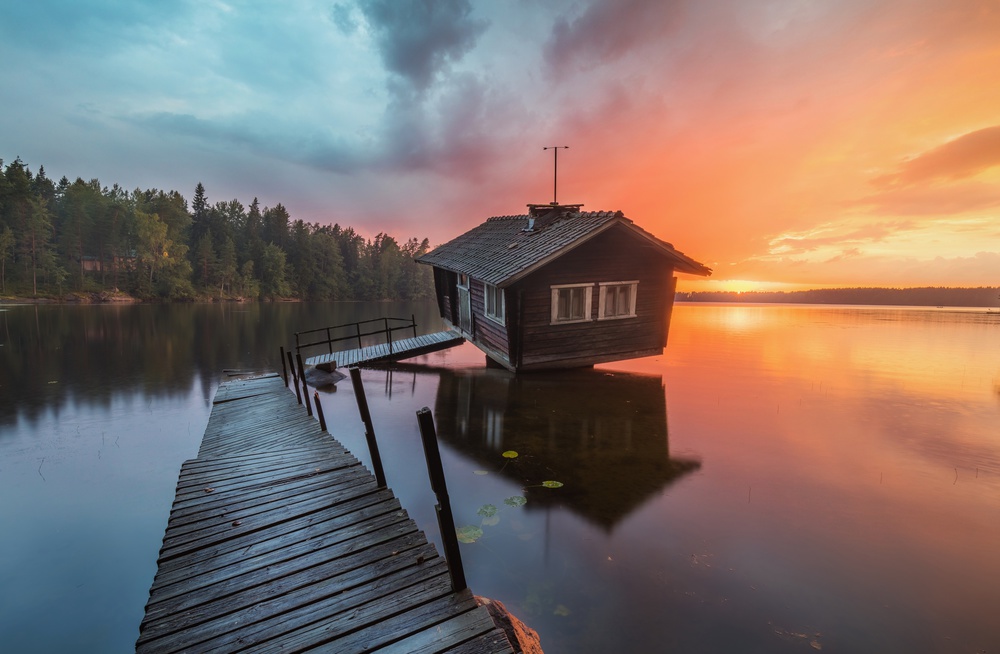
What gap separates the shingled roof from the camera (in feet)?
48.3

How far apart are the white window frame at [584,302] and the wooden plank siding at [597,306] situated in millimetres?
121

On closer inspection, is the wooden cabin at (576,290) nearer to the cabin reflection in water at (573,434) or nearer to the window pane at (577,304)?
the window pane at (577,304)

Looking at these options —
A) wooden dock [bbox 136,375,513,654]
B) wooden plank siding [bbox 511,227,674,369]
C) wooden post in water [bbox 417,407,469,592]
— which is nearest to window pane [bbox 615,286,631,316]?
wooden plank siding [bbox 511,227,674,369]

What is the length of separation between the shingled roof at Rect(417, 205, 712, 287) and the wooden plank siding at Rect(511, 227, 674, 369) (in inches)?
28.2

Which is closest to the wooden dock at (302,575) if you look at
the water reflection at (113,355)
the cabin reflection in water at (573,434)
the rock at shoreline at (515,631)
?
the rock at shoreline at (515,631)

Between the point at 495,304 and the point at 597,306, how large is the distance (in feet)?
13.2

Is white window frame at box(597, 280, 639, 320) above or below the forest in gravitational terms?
below

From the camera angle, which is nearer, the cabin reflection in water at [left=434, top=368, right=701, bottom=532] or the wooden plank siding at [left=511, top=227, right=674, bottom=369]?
the cabin reflection in water at [left=434, top=368, right=701, bottom=532]

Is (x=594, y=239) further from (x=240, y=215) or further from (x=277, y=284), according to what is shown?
(x=240, y=215)

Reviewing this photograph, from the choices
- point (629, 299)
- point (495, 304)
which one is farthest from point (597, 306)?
point (495, 304)

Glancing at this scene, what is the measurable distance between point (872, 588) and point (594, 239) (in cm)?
1245

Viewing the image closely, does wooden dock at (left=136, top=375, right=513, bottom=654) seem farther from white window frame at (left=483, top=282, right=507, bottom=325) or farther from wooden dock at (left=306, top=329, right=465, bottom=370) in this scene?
wooden dock at (left=306, top=329, right=465, bottom=370)

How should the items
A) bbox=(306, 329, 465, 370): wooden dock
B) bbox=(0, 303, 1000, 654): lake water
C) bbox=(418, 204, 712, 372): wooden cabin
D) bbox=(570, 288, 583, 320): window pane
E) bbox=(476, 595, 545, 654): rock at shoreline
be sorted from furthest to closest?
bbox=(306, 329, 465, 370): wooden dock → bbox=(570, 288, 583, 320): window pane → bbox=(418, 204, 712, 372): wooden cabin → bbox=(0, 303, 1000, 654): lake water → bbox=(476, 595, 545, 654): rock at shoreline

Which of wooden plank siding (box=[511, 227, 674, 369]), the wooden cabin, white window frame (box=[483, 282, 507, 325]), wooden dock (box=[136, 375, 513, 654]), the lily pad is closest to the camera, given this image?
wooden dock (box=[136, 375, 513, 654])
